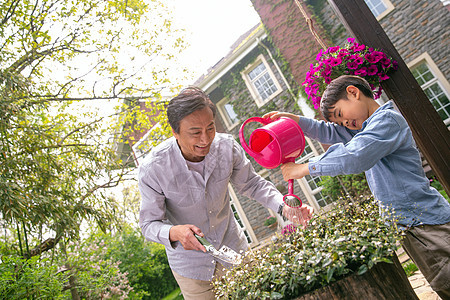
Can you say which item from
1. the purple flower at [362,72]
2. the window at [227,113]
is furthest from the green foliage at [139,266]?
the purple flower at [362,72]

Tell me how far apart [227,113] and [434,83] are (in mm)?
6276

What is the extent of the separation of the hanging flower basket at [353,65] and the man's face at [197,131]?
100 cm

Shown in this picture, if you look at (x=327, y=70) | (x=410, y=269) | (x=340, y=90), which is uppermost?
(x=327, y=70)

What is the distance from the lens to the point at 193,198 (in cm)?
211

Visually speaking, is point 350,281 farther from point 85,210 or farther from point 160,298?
point 160,298

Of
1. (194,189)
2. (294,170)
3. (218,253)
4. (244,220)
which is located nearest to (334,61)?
(294,170)

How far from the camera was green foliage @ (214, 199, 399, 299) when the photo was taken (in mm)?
1106

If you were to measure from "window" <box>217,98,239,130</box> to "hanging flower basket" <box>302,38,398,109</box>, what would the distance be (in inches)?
333

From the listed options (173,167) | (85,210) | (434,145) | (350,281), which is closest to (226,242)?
(173,167)

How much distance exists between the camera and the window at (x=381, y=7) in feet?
25.9

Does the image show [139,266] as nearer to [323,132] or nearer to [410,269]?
[410,269]

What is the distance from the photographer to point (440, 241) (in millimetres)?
1562

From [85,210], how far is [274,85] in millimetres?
7016

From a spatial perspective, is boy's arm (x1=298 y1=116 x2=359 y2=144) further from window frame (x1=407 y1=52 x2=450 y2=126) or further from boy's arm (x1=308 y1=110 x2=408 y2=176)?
window frame (x1=407 y1=52 x2=450 y2=126)
